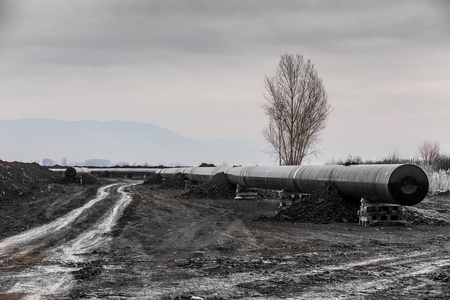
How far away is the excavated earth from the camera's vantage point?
8148 millimetres

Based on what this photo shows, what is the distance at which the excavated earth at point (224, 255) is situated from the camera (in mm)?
8148

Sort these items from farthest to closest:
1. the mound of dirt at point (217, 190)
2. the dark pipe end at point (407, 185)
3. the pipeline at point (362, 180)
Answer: the mound of dirt at point (217, 190), the pipeline at point (362, 180), the dark pipe end at point (407, 185)

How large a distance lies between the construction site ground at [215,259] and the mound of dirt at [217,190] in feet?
34.2

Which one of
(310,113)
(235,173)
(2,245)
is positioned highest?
(310,113)

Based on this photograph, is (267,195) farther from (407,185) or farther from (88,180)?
(88,180)

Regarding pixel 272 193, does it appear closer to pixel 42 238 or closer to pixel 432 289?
pixel 42 238

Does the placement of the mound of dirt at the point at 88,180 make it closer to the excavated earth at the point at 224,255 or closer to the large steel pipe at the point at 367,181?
the excavated earth at the point at 224,255

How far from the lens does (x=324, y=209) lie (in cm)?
1827

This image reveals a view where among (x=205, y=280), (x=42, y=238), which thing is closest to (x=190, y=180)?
(x=42, y=238)

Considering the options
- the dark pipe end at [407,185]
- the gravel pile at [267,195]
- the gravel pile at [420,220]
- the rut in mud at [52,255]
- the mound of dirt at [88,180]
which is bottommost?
the rut in mud at [52,255]

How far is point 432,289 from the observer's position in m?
7.97

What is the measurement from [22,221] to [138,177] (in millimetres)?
53627

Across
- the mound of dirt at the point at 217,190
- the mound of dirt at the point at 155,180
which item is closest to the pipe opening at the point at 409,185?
the mound of dirt at the point at 217,190

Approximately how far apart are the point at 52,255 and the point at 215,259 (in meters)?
3.59
